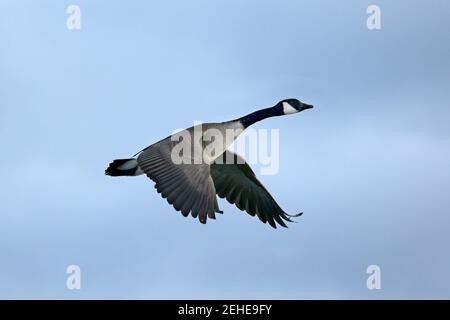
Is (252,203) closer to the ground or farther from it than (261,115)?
closer to the ground

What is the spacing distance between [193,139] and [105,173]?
1942mm

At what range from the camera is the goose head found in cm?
1755

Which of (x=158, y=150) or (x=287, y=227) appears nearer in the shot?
(x=158, y=150)

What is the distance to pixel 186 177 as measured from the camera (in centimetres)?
1435

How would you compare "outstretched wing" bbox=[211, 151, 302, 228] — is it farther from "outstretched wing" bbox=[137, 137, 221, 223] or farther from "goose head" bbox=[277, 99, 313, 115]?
"outstretched wing" bbox=[137, 137, 221, 223]

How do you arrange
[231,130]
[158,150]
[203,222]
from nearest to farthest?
1. [203,222]
2. [158,150]
3. [231,130]

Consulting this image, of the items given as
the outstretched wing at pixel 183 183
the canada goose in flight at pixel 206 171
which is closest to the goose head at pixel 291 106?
the canada goose in flight at pixel 206 171

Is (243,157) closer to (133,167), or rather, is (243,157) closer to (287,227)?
(287,227)

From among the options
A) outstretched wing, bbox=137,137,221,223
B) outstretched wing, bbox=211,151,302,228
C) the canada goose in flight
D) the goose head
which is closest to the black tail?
the canada goose in flight

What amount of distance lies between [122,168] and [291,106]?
13.0 feet

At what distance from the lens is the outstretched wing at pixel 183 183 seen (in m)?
13.8

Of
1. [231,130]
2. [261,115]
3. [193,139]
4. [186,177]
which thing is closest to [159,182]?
[186,177]

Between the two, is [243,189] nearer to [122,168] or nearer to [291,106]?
[291,106]

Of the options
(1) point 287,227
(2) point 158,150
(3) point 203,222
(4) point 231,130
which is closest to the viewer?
(3) point 203,222
